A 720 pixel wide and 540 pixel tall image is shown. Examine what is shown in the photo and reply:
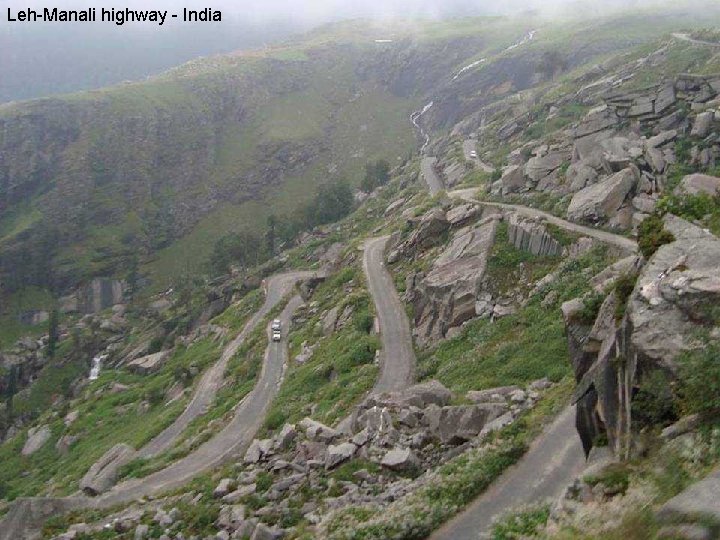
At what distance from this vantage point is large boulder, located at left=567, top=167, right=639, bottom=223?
4781cm

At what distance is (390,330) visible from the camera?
52500 mm

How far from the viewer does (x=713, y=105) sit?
59.5 m

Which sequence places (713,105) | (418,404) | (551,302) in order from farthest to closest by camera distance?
1. (713,105)
2. (551,302)
3. (418,404)

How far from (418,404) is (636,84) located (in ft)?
249

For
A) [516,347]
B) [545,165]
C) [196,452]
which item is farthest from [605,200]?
[196,452]

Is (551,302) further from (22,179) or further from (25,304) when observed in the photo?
(22,179)

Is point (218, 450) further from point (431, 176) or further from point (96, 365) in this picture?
point (431, 176)

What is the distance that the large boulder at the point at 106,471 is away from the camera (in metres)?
41.1

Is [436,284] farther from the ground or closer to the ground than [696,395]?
closer to the ground

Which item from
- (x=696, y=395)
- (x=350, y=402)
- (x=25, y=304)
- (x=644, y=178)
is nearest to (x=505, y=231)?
(x=644, y=178)

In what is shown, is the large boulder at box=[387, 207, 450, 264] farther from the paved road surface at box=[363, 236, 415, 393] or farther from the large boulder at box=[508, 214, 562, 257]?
the large boulder at box=[508, 214, 562, 257]

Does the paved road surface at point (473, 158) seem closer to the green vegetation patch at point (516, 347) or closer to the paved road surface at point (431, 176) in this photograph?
the paved road surface at point (431, 176)

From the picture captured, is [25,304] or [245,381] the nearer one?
[245,381]

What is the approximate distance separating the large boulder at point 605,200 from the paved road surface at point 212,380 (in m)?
35.5
